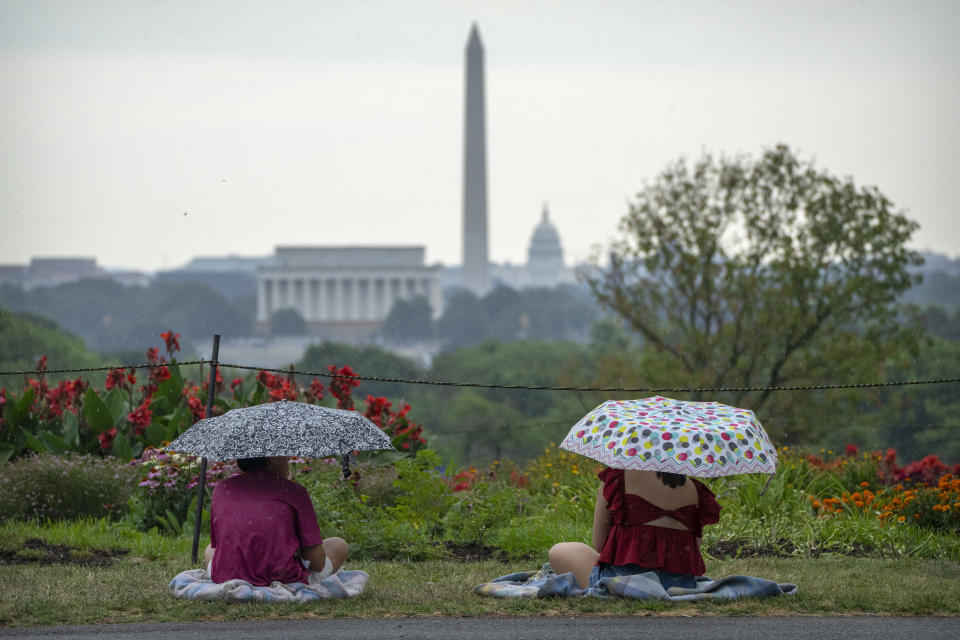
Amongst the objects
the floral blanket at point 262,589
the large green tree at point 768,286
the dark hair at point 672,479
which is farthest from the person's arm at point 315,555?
the large green tree at point 768,286

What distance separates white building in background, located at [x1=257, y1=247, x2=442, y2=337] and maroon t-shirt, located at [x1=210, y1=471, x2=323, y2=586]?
356 feet

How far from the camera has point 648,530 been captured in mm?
6797

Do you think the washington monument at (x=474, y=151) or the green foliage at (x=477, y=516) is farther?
the washington monument at (x=474, y=151)

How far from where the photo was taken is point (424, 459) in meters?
10.1

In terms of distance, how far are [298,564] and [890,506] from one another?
5.14 meters

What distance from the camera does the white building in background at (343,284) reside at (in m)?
117

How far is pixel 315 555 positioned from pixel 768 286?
1764 centimetres

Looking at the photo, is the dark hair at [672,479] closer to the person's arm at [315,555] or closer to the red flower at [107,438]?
the person's arm at [315,555]

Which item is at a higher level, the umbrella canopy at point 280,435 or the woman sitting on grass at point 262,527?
the umbrella canopy at point 280,435

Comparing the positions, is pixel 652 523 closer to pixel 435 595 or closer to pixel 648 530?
pixel 648 530

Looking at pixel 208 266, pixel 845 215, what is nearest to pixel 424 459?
pixel 845 215

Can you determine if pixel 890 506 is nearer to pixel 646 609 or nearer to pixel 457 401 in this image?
pixel 646 609

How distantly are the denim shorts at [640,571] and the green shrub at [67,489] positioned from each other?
5099mm

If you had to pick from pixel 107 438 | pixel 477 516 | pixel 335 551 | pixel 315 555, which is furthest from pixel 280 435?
pixel 107 438
